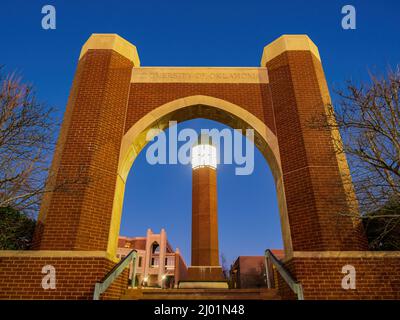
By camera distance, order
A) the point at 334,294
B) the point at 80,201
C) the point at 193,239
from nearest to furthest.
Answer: the point at 334,294, the point at 80,201, the point at 193,239

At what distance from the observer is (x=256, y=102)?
865 centimetres

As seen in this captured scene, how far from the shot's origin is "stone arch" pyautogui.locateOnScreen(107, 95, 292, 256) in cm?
735

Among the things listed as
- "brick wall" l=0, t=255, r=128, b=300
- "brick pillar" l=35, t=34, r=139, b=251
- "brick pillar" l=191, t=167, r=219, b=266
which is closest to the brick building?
"brick pillar" l=191, t=167, r=219, b=266

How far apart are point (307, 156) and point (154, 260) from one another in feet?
144

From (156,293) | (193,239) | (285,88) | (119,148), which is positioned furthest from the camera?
(193,239)

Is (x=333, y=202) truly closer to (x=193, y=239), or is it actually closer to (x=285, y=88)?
(x=285, y=88)

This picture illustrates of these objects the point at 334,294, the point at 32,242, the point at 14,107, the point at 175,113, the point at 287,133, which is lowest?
the point at 334,294

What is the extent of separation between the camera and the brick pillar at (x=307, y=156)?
20.6 feet

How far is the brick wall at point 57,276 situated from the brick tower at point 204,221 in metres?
9.68

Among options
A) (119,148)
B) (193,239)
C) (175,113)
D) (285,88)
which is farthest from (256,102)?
(193,239)

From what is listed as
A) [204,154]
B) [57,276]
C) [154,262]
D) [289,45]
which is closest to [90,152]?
[57,276]

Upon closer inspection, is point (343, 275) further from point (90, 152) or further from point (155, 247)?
point (155, 247)

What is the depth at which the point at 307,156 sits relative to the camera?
716 cm

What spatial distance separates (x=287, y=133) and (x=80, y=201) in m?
5.56
